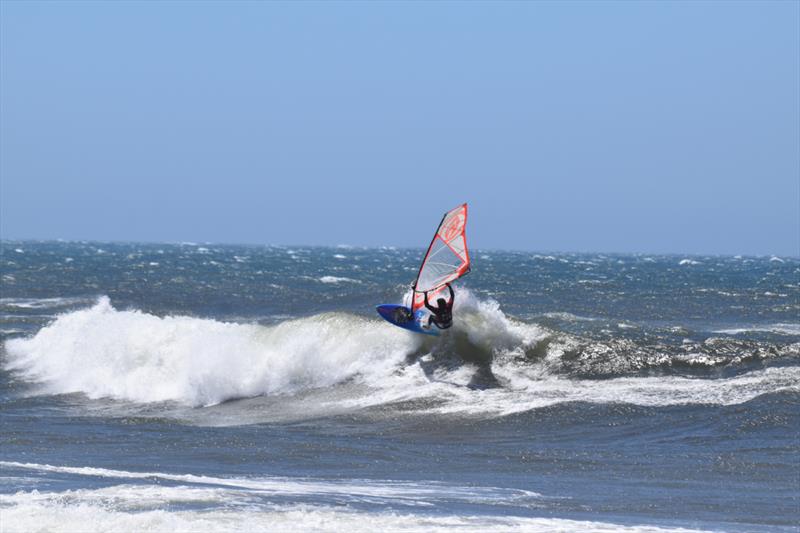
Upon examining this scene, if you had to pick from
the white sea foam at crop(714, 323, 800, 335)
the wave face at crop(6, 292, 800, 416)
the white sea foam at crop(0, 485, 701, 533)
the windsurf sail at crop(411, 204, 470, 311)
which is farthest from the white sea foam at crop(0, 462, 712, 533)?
the white sea foam at crop(714, 323, 800, 335)

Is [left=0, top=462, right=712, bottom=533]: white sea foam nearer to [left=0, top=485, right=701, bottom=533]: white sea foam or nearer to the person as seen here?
[left=0, top=485, right=701, bottom=533]: white sea foam

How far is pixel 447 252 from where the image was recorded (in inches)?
822

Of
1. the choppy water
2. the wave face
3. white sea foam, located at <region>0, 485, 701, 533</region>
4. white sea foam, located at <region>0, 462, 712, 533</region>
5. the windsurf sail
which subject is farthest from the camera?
the windsurf sail

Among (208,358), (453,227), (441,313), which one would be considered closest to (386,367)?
(441,313)

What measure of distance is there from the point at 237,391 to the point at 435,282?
4.52 m

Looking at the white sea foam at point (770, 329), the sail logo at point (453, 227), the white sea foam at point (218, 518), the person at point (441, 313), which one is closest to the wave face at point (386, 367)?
the person at point (441, 313)

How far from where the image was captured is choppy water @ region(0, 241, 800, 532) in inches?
465

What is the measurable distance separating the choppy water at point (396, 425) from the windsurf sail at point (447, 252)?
6.64 ft

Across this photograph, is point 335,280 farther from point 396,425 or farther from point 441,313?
point 396,425

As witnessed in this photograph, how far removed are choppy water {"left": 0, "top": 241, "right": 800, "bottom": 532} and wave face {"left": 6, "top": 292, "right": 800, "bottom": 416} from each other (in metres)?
0.06

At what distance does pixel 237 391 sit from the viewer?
2219 centimetres

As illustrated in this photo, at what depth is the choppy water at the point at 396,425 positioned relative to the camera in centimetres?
1181

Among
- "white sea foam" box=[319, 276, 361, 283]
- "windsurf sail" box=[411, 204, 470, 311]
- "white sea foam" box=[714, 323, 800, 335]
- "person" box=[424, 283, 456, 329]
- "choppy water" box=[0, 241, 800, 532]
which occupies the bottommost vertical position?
"choppy water" box=[0, 241, 800, 532]

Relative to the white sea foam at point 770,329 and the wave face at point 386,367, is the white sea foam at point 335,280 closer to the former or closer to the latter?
the white sea foam at point 770,329
